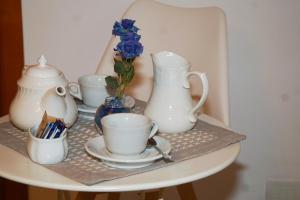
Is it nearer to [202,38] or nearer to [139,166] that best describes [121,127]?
[139,166]

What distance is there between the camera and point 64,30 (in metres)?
1.94

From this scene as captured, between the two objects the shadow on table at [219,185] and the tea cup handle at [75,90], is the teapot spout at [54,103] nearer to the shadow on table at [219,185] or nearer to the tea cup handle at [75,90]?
the tea cup handle at [75,90]

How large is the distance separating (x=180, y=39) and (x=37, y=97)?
63cm

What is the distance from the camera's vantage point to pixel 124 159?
1034 mm

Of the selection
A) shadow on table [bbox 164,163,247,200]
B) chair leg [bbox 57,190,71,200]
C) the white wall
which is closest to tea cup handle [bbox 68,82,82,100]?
chair leg [bbox 57,190,71,200]

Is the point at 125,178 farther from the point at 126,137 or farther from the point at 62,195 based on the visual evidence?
the point at 62,195

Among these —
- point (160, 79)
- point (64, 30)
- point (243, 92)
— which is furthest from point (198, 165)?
point (64, 30)

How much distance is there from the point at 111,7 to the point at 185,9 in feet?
0.98

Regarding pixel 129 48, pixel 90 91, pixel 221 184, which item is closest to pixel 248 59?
pixel 221 184

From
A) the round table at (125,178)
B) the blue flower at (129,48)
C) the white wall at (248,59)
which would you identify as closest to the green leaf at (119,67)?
the blue flower at (129,48)

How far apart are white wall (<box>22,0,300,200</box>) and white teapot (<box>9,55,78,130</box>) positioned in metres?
0.72

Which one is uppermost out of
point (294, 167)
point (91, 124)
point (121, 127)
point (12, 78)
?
point (121, 127)

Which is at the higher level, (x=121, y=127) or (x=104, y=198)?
(x=121, y=127)


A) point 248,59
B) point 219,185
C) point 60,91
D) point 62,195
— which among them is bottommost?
point 219,185
